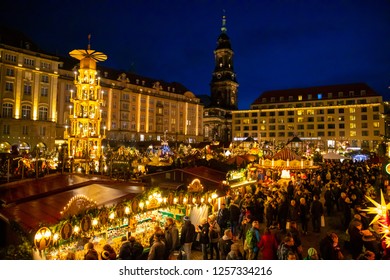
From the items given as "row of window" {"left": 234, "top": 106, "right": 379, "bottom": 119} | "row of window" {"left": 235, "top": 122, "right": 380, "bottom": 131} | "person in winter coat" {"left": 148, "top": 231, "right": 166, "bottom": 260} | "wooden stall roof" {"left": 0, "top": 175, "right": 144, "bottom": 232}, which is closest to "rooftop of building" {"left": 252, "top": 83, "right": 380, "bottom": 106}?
"row of window" {"left": 234, "top": 106, "right": 379, "bottom": 119}

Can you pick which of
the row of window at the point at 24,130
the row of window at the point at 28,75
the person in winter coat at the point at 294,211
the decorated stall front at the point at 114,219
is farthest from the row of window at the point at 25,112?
the person in winter coat at the point at 294,211

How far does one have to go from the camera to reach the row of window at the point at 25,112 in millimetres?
32438

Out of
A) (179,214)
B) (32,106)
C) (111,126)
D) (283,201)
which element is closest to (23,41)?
(32,106)

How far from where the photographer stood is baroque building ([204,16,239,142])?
2768 inches

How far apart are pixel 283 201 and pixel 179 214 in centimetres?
366

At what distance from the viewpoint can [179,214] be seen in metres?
9.71

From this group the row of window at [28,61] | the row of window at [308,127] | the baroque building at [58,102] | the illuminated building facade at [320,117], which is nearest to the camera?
the row of window at [28,61]

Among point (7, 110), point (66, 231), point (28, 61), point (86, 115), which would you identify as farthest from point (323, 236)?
point (28, 61)

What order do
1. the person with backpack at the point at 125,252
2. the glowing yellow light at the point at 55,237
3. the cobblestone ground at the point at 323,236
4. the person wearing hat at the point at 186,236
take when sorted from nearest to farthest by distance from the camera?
1. the glowing yellow light at the point at 55,237
2. the person with backpack at the point at 125,252
3. the person wearing hat at the point at 186,236
4. the cobblestone ground at the point at 323,236

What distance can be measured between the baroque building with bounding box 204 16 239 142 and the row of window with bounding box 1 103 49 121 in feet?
132

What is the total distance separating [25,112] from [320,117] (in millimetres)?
55754

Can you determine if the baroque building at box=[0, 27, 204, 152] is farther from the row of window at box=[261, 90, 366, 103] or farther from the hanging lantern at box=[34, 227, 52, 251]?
the hanging lantern at box=[34, 227, 52, 251]

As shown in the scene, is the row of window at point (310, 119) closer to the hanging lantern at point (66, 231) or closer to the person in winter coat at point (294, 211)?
the person in winter coat at point (294, 211)

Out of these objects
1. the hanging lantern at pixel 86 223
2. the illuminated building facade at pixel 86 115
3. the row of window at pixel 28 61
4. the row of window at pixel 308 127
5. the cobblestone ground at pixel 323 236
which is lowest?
the cobblestone ground at pixel 323 236
